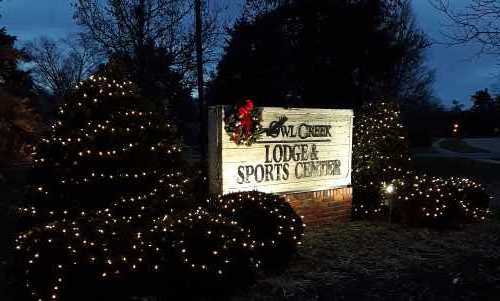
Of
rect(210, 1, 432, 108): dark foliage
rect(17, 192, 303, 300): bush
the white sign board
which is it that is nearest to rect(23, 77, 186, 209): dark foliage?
rect(17, 192, 303, 300): bush

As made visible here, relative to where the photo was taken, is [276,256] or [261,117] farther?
[261,117]

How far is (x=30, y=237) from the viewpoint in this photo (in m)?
4.55

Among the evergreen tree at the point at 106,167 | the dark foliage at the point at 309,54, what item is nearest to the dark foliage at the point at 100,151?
the evergreen tree at the point at 106,167

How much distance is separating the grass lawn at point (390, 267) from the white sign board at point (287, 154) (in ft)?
→ 3.46

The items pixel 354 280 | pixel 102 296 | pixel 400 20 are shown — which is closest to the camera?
pixel 102 296

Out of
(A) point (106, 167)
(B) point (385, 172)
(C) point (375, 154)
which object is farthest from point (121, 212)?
(B) point (385, 172)

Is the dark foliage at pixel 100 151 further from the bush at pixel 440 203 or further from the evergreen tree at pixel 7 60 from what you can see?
the evergreen tree at pixel 7 60

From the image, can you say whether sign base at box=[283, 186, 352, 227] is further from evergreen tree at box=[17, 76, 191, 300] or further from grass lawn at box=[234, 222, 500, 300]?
evergreen tree at box=[17, 76, 191, 300]

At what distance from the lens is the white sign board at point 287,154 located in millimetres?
6969

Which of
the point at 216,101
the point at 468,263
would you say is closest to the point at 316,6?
the point at 216,101

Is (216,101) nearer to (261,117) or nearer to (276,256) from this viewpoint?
(261,117)

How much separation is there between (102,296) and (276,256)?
231 cm

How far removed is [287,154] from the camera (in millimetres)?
7777

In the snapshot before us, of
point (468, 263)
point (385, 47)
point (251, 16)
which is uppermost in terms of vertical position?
point (251, 16)
